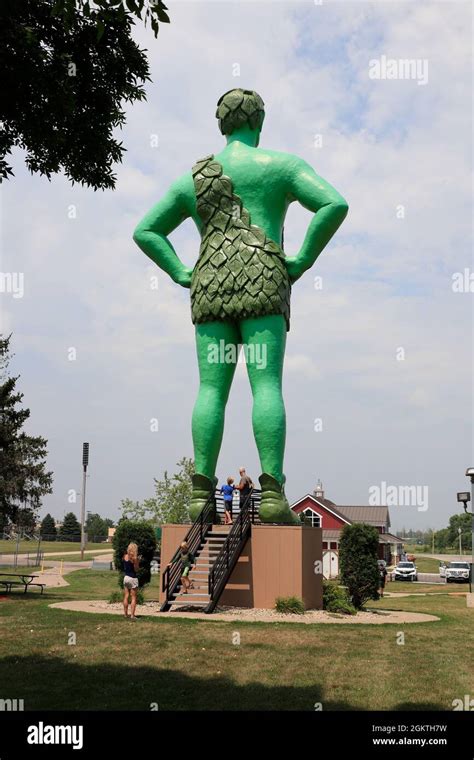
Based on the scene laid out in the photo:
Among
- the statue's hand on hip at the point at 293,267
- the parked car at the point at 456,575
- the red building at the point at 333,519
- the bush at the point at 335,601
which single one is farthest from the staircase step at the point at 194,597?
the parked car at the point at 456,575

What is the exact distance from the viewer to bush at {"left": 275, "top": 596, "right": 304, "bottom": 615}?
1415 centimetres

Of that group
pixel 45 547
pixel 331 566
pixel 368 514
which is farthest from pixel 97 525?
pixel 331 566

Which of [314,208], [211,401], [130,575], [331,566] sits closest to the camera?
[130,575]

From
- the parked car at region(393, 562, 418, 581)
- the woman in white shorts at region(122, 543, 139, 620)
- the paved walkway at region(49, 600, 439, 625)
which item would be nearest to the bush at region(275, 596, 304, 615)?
the paved walkway at region(49, 600, 439, 625)

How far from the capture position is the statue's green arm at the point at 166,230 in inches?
639

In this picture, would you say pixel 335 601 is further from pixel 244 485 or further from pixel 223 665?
pixel 223 665

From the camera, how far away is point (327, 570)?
1661 inches

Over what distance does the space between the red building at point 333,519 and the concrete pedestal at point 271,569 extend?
2051 centimetres

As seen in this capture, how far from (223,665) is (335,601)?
23.8ft

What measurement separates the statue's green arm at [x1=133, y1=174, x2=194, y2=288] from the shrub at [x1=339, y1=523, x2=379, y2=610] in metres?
7.33

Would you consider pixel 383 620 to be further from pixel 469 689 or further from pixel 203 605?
pixel 469 689

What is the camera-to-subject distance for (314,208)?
1528cm

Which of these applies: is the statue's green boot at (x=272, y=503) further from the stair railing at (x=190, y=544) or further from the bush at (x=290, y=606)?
the bush at (x=290, y=606)

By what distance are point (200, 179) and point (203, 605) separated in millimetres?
8653
